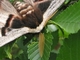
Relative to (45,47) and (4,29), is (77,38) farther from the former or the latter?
(4,29)

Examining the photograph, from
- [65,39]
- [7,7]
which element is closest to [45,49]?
[65,39]

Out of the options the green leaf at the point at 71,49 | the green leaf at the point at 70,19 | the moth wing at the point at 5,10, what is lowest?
the green leaf at the point at 71,49

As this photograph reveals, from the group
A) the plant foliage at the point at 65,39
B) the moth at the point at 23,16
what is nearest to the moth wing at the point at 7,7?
the moth at the point at 23,16

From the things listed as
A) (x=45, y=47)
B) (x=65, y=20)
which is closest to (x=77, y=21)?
(x=65, y=20)

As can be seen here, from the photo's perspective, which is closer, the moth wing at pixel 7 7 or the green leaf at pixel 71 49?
the green leaf at pixel 71 49

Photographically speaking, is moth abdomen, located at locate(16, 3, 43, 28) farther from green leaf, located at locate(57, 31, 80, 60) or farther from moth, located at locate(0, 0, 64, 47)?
green leaf, located at locate(57, 31, 80, 60)

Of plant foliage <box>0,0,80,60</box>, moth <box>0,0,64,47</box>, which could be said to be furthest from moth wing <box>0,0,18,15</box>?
plant foliage <box>0,0,80,60</box>

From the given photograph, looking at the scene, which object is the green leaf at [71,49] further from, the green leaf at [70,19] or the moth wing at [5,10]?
the moth wing at [5,10]
